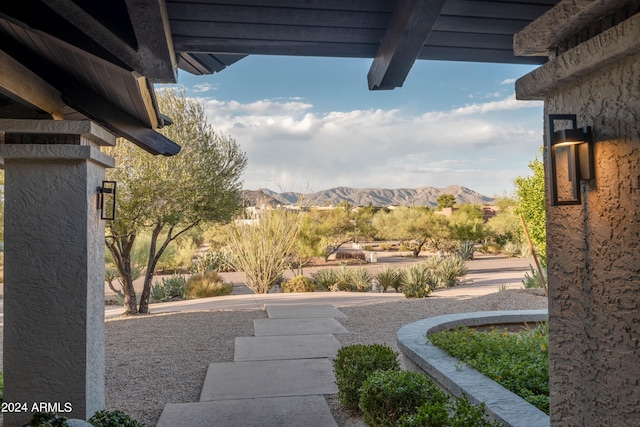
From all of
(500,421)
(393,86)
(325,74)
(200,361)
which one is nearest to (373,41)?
(393,86)

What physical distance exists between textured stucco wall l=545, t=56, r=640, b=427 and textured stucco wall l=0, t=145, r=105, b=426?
3198mm

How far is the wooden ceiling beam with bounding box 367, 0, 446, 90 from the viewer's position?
2379 millimetres

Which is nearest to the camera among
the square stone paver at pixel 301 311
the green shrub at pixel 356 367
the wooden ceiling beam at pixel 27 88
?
the wooden ceiling beam at pixel 27 88

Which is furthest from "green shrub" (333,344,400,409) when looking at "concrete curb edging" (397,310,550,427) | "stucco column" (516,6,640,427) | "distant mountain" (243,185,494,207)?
"distant mountain" (243,185,494,207)

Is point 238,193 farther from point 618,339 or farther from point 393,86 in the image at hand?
point 618,339

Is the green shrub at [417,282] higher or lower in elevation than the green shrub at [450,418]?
lower

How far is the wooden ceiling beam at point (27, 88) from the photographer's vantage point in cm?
329

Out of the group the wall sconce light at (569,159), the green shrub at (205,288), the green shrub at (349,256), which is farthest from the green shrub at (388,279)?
the wall sconce light at (569,159)

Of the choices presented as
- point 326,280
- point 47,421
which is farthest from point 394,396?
point 326,280

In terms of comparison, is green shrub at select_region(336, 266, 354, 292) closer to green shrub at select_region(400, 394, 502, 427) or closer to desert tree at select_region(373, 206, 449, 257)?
green shrub at select_region(400, 394, 502, 427)

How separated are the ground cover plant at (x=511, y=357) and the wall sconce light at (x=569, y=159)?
6.90ft

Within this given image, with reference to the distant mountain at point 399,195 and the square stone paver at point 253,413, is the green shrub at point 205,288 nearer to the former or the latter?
the square stone paver at point 253,413

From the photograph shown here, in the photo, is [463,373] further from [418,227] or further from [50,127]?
[418,227]

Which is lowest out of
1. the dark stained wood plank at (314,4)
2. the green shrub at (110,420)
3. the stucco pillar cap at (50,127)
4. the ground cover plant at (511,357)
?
the green shrub at (110,420)
